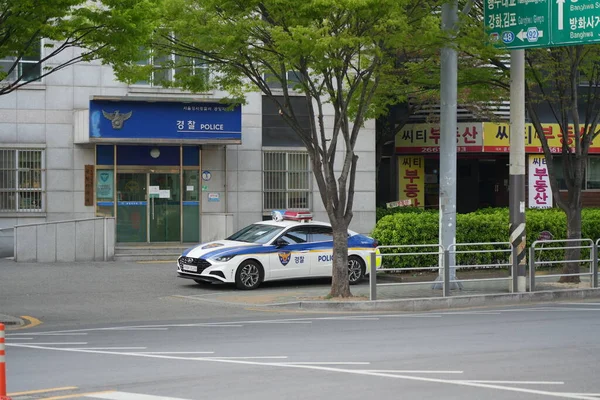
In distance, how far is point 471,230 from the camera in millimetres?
24484

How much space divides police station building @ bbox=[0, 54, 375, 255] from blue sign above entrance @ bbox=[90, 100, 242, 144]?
0.03 metres

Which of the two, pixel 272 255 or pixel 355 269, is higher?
pixel 272 255

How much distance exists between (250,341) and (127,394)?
4449 millimetres

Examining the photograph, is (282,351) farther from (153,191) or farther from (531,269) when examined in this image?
(153,191)

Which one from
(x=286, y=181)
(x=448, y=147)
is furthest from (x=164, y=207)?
(x=448, y=147)

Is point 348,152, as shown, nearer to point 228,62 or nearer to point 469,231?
point 228,62

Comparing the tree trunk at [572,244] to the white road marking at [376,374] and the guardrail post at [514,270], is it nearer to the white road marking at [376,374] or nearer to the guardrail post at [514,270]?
the guardrail post at [514,270]

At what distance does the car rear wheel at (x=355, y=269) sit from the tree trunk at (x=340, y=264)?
127 inches

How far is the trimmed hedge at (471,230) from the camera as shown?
917 inches

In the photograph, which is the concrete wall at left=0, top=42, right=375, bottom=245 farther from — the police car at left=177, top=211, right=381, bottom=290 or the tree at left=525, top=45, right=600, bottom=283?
the tree at left=525, top=45, right=600, bottom=283

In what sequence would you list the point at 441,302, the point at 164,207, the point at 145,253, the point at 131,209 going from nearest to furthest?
1. the point at 441,302
2. the point at 145,253
3. the point at 131,209
4. the point at 164,207

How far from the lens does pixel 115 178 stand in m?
28.9

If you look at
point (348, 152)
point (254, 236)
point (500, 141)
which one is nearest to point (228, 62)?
point (348, 152)

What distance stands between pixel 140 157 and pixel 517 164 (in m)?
12.9
